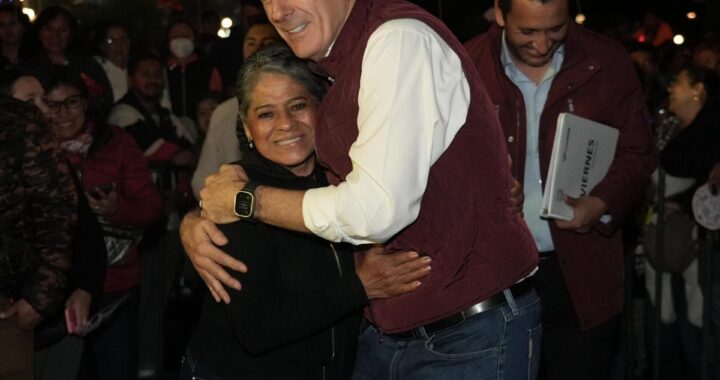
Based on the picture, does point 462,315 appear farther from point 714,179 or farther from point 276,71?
point 714,179

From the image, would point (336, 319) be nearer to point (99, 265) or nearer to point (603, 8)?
point (99, 265)

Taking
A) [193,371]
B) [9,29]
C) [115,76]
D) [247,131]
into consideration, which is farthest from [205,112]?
[193,371]

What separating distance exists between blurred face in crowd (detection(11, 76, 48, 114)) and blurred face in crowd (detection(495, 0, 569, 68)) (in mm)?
2189

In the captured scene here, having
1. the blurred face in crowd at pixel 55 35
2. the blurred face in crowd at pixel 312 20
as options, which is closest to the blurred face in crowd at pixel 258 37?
the blurred face in crowd at pixel 55 35

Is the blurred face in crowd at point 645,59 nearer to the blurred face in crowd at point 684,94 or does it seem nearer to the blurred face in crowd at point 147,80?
the blurred face in crowd at point 684,94

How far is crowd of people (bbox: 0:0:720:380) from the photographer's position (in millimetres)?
3131

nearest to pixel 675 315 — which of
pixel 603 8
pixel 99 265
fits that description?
pixel 99 265

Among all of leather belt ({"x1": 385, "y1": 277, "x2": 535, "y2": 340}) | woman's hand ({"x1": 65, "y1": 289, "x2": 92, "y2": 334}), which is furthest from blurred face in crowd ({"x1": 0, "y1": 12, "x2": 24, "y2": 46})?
leather belt ({"x1": 385, "y1": 277, "x2": 535, "y2": 340})

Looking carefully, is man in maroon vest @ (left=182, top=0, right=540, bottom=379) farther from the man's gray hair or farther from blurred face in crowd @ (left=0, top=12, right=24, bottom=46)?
blurred face in crowd @ (left=0, top=12, right=24, bottom=46)

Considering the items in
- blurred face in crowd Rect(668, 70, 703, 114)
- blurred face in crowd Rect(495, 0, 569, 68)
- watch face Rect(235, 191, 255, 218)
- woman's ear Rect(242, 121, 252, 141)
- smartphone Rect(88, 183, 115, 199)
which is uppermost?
blurred face in crowd Rect(495, 0, 569, 68)

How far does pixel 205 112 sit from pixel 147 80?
1.69 feet

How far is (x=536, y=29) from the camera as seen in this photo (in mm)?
4734

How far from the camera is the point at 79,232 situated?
207 inches

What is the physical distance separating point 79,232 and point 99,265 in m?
0.19
